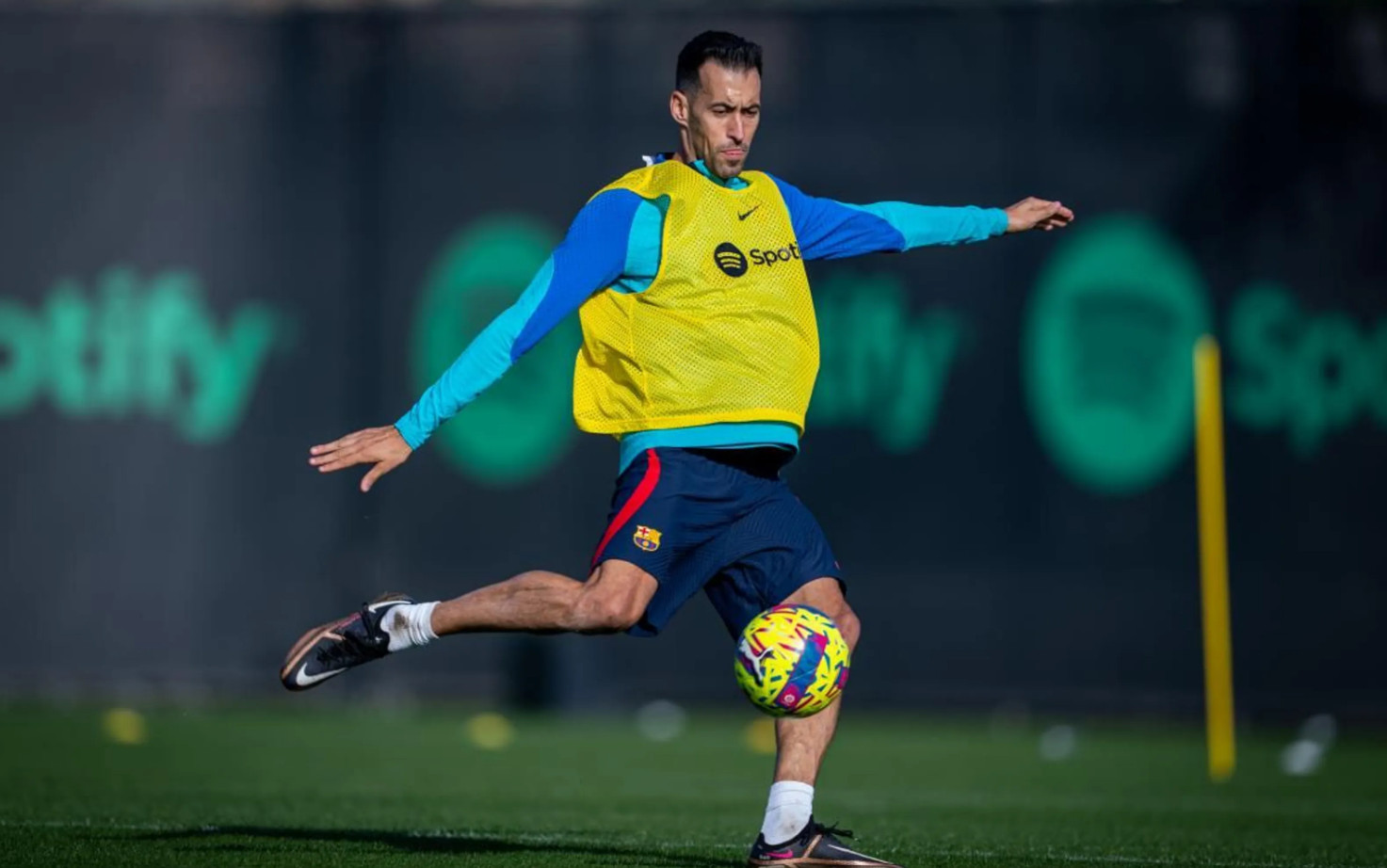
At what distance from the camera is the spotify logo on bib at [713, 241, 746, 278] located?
6.72 metres

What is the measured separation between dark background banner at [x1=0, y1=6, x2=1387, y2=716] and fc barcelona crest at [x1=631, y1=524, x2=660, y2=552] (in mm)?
7059

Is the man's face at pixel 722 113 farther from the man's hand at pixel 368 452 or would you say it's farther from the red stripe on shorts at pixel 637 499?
the man's hand at pixel 368 452

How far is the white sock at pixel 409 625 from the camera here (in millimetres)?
6746

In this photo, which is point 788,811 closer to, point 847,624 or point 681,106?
point 847,624

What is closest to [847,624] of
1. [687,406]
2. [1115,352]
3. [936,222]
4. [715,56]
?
[687,406]

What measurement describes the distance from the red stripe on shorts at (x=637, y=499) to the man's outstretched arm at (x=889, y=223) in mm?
886

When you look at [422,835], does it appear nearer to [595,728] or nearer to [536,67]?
[595,728]

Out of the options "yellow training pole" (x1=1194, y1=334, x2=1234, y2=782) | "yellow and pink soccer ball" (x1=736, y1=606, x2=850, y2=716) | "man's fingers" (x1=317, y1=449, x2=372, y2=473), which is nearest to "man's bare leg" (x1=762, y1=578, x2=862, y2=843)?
"yellow and pink soccer ball" (x1=736, y1=606, x2=850, y2=716)

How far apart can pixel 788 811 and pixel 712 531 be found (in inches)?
34.5

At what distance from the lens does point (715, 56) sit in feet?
22.2

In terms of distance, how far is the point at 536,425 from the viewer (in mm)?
14008

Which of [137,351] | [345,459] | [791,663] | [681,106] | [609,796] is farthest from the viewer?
[137,351]

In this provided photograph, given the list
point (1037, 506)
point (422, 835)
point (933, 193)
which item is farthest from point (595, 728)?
point (422, 835)

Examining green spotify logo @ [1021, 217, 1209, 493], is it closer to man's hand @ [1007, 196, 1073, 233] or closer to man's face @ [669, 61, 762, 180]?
man's hand @ [1007, 196, 1073, 233]
